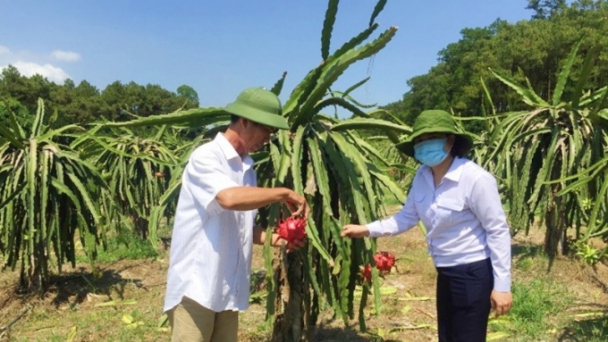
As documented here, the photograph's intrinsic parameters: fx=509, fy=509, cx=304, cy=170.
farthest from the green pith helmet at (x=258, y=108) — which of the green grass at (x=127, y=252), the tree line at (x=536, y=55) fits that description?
the tree line at (x=536, y=55)

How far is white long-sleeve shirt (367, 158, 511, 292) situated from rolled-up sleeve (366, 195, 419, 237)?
138 millimetres

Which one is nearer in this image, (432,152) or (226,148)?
(226,148)

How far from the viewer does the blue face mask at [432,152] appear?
2.25 metres

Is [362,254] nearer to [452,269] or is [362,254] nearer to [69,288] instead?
[452,269]

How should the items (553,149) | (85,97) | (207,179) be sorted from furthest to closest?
(85,97) → (553,149) → (207,179)

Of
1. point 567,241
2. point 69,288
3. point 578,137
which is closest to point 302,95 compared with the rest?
point 578,137

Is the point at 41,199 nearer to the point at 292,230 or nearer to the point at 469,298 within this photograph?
the point at 292,230

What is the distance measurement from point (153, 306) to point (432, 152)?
11.5 feet

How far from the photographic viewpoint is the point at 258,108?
2.07 m

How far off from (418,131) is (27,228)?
155 inches

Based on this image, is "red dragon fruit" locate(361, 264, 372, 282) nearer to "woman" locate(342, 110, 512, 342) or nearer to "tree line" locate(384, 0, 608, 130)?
"woman" locate(342, 110, 512, 342)

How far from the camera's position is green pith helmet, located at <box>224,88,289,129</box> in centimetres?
203

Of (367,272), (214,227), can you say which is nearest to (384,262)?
(367,272)

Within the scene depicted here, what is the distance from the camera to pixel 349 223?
8.84ft
